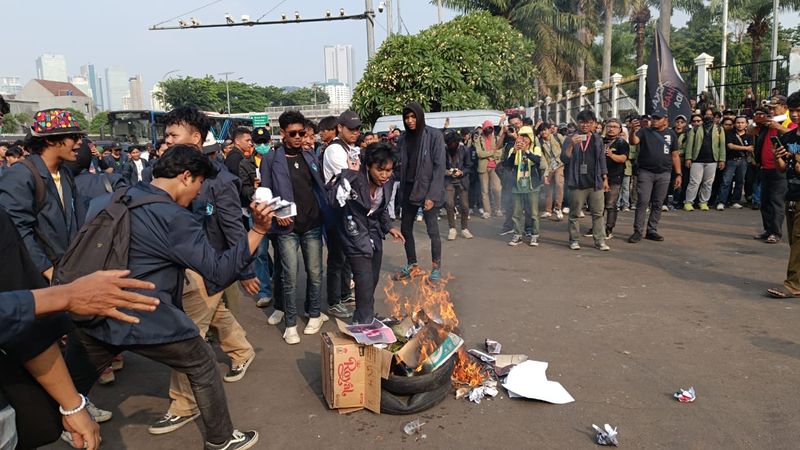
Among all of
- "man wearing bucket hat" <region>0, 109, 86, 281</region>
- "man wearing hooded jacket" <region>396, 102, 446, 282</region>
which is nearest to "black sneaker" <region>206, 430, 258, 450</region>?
"man wearing bucket hat" <region>0, 109, 86, 281</region>

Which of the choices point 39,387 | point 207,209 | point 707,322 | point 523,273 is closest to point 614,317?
point 707,322

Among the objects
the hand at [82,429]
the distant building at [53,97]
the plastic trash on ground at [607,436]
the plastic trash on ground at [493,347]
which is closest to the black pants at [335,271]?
the plastic trash on ground at [493,347]

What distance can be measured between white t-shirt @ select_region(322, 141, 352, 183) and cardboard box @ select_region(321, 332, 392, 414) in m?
2.26

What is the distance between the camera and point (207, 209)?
168 inches

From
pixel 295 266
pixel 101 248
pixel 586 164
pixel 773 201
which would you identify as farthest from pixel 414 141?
pixel 773 201

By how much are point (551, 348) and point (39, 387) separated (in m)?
3.91

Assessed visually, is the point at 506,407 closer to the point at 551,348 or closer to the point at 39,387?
the point at 551,348

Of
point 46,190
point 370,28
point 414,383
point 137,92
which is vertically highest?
point 137,92

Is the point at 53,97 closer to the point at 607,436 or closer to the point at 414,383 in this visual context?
the point at 414,383

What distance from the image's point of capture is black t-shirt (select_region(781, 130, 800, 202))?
585cm

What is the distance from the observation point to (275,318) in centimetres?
587

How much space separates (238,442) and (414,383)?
3.87ft

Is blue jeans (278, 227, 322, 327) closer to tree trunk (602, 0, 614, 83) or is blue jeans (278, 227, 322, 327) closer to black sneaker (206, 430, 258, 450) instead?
black sneaker (206, 430, 258, 450)

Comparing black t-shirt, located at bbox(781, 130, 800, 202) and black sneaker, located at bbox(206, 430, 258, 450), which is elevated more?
black t-shirt, located at bbox(781, 130, 800, 202)
